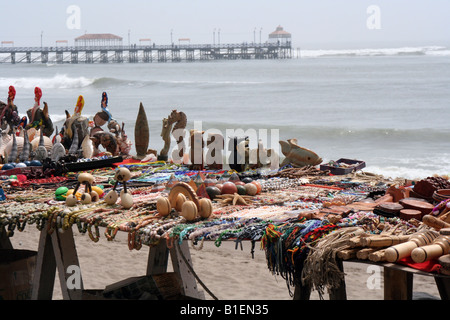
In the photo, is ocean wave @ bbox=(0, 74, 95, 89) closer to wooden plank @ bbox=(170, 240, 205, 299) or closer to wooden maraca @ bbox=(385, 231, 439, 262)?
wooden plank @ bbox=(170, 240, 205, 299)

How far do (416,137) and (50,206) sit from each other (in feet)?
56.3

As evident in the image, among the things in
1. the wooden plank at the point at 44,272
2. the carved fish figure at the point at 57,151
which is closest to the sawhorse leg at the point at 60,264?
the wooden plank at the point at 44,272

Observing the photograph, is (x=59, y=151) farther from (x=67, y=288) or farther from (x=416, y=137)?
(x=416, y=137)

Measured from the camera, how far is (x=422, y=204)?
3445 millimetres

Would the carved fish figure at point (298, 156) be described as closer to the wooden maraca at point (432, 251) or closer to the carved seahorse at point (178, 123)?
the carved seahorse at point (178, 123)

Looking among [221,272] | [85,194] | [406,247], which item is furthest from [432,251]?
[221,272]

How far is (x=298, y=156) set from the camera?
16.8ft

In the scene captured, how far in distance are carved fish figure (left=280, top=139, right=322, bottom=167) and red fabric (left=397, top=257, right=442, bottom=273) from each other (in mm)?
2321

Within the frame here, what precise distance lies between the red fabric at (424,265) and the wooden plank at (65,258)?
6.92 ft

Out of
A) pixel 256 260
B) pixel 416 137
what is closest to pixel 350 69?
pixel 416 137

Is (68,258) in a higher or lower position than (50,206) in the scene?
lower

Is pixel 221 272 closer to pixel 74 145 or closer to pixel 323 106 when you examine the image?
pixel 74 145

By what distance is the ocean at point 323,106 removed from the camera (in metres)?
18.1
